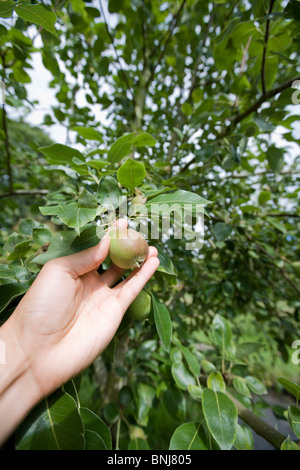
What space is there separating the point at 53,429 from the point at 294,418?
0.72 m

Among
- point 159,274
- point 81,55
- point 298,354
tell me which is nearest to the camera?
point 159,274

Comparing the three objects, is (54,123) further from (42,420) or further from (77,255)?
(42,420)

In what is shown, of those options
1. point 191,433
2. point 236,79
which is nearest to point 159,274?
point 191,433

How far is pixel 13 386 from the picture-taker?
1.83ft

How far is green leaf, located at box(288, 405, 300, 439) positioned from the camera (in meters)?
0.68

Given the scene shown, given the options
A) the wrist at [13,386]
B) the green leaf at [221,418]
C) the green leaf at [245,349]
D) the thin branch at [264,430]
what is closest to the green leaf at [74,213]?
the wrist at [13,386]

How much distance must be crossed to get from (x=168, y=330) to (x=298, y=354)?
0.81m

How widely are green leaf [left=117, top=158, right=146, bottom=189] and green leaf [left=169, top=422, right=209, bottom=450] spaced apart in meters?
0.96

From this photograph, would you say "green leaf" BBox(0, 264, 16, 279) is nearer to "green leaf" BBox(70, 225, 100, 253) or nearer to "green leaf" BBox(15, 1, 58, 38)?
"green leaf" BBox(70, 225, 100, 253)

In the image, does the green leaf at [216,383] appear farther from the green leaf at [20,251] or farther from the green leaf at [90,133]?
the green leaf at [90,133]

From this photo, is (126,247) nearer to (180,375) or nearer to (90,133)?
(90,133)

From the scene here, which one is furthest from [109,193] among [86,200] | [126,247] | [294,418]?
[294,418]

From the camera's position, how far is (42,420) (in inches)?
21.6

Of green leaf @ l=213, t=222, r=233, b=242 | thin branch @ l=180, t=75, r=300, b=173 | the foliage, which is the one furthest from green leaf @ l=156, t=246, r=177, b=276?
thin branch @ l=180, t=75, r=300, b=173
